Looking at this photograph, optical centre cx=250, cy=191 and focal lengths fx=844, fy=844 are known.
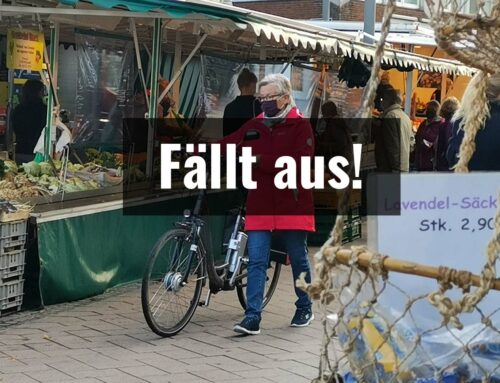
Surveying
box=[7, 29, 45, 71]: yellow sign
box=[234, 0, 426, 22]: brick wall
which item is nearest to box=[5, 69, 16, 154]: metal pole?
box=[7, 29, 45, 71]: yellow sign

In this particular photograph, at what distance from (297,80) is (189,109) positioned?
283 cm

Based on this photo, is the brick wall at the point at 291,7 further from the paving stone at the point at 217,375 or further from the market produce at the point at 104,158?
Answer: the paving stone at the point at 217,375

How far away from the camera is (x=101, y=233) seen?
7.05 metres

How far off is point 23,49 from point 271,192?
2.79 metres

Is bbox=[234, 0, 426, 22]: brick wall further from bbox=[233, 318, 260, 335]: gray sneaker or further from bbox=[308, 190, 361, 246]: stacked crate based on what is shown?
bbox=[233, 318, 260, 335]: gray sneaker

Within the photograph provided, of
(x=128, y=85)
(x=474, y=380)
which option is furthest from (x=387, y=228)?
(x=128, y=85)

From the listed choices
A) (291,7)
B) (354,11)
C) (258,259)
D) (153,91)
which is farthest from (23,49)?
(291,7)

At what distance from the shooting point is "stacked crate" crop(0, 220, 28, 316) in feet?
19.9

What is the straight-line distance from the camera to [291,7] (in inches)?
973

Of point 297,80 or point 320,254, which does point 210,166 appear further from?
point 297,80

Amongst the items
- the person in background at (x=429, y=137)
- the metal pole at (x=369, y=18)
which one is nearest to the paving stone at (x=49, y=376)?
the person in background at (x=429, y=137)

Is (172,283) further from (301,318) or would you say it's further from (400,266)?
(400,266)

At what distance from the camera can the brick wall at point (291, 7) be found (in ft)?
79.5

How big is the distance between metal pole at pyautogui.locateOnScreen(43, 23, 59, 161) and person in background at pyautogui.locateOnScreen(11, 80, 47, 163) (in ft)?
1.10
